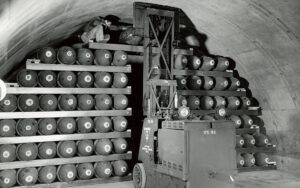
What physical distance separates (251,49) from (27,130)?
539 cm

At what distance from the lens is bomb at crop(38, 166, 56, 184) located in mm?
6433

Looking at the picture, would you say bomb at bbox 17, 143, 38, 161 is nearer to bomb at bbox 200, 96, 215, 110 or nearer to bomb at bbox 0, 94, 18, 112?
bomb at bbox 0, 94, 18, 112

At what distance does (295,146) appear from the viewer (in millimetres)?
7488

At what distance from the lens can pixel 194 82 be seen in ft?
26.7

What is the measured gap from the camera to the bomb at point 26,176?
6.22 m

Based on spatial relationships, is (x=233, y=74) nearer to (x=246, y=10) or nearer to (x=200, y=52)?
(x=200, y=52)

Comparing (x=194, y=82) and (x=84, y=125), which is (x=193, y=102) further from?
(x=84, y=125)

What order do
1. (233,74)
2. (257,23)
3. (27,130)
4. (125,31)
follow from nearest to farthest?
1. (27,130)
2. (257,23)
3. (125,31)
4. (233,74)

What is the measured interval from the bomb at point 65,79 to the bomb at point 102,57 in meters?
0.69

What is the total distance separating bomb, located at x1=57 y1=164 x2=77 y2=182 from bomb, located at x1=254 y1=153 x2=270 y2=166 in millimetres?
4586

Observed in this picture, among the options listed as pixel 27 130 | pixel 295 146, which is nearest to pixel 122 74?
pixel 27 130

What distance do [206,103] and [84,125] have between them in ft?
10.2

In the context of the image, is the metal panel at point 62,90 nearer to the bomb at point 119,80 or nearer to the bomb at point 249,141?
the bomb at point 119,80

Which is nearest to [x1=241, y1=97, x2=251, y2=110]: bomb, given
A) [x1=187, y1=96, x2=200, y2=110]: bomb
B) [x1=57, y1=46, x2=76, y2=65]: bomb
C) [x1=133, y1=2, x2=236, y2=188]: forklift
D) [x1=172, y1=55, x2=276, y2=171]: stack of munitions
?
[x1=172, y1=55, x2=276, y2=171]: stack of munitions
